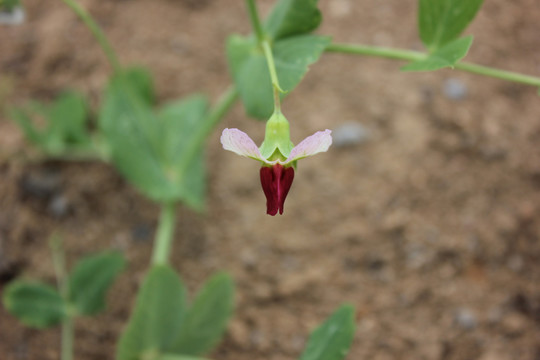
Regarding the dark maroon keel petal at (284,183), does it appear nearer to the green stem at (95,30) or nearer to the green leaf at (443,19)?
the green leaf at (443,19)

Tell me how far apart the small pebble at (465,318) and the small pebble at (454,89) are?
665 mm

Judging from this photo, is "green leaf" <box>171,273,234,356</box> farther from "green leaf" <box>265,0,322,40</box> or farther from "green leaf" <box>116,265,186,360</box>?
"green leaf" <box>265,0,322,40</box>

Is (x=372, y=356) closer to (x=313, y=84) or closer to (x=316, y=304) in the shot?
(x=316, y=304)

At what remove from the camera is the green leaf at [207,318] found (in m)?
1.31

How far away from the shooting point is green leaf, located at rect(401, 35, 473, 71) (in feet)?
3.37

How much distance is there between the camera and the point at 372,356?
1405 mm

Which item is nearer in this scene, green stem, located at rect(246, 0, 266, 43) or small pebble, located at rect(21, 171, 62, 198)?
green stem, located at rect(246, 0, 266, 43)

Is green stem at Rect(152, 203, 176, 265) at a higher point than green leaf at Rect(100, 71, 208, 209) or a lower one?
lower

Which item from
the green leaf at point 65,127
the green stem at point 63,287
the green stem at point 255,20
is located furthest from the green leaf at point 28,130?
the green stem at point 255,20

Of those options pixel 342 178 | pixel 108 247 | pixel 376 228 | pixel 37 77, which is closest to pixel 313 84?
pixel 342 178

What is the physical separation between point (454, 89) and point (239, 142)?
1.12m

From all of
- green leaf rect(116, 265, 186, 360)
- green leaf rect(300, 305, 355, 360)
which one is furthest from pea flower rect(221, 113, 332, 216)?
green leaf rect(116, 265, 186, 360)

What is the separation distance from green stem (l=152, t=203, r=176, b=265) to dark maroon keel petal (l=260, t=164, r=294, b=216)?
620 millimetres

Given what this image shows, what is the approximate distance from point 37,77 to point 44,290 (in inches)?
31.7
